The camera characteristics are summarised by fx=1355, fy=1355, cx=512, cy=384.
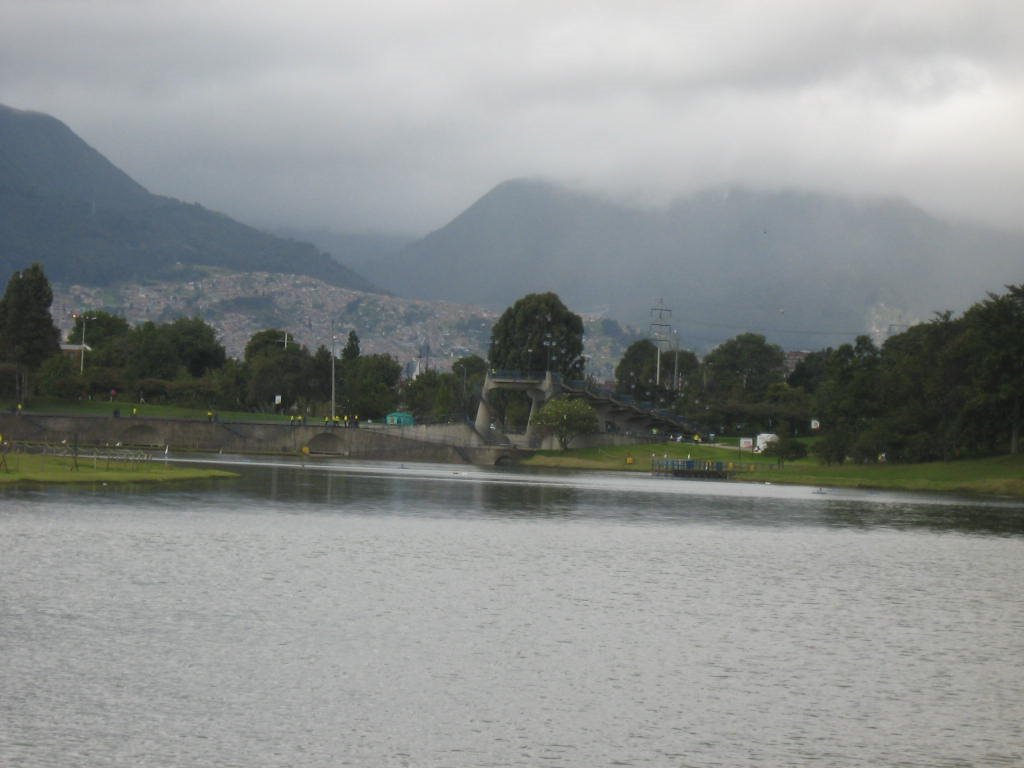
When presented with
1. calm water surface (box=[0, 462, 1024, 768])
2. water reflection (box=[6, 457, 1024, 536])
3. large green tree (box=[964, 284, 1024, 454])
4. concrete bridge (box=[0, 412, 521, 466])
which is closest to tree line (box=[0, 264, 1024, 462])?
large green tree (box=[964, 284, 1024, 454])

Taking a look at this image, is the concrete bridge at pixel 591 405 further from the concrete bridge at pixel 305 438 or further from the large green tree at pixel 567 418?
the concrete bridge at pixel 305 438

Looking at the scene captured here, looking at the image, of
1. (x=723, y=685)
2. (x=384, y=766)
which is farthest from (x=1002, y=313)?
(x=384, y=766)

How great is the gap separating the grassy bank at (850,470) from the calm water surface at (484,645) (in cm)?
5414

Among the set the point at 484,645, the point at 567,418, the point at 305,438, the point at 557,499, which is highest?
the point at 567,418

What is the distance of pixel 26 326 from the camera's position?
16238 cm

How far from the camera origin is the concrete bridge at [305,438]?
490 ft

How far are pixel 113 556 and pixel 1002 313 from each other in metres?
96.2

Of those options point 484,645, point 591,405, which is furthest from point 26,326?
point 484,645

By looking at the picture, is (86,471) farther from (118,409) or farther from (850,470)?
(118,409)

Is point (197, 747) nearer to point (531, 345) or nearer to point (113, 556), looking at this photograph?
point (113, 556)

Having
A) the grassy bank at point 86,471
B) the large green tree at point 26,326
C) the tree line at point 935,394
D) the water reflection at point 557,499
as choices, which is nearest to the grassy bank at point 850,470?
the tree line at point 935,394

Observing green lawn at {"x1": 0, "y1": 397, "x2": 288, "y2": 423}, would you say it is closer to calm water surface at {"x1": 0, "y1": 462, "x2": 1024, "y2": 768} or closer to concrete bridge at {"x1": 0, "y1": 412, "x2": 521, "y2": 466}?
concrete bridge at {"x1": 0, "y1": 412, "x2": 521, "y2": 466}

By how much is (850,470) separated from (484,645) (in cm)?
10305

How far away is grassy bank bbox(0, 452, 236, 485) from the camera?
243 ft
